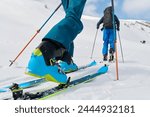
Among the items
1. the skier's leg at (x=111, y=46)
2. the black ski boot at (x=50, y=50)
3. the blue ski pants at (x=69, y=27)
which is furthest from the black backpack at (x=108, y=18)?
the black ski boot at (x=50, y=50)

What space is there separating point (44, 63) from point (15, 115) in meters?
1.04

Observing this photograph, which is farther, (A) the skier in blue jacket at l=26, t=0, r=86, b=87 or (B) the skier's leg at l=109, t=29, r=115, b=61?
(B) the skier's leg at l=109, t=29, r=115, b=61

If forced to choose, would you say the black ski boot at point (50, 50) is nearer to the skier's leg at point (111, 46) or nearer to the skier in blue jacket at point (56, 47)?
the skier in blue jacket at point (56, 47)

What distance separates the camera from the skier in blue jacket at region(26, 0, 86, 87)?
4.10m

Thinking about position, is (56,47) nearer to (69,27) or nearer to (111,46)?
(69,27)

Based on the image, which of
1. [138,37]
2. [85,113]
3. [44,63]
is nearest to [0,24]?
[44,63]

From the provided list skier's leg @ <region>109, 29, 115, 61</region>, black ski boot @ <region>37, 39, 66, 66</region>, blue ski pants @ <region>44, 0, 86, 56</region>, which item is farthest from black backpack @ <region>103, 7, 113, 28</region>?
black ski boot @ <region>37, 39, 66, 66</region>

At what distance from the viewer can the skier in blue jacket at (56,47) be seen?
4102mm

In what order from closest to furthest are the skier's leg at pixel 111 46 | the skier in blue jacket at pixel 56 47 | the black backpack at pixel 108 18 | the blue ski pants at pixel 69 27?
the skier in blue jacket at pixel 56 47
the blue ski pants at pixel 69 27
the skier's leg at pixel 111 46
the black backpack at pixel 108 18

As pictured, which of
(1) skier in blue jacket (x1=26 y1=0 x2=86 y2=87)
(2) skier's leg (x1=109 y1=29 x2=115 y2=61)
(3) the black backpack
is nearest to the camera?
(1) skier in blue jacket (x1=26 y1=0 x2=86 y2=87)

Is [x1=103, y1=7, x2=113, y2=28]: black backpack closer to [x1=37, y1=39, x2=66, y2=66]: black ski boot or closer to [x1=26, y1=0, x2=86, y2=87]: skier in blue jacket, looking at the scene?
[x1=26, y1=0, x2=86, y2=87]: skier in blue jacket

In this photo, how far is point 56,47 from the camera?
14.2ft

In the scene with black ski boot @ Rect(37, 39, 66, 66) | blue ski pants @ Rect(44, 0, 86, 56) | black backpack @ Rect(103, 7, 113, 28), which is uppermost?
black backpack @ Rect(103, 7, 113, 28)

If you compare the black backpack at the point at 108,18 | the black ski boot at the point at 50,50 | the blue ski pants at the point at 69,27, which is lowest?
the black ski boot at the point at 50,50
